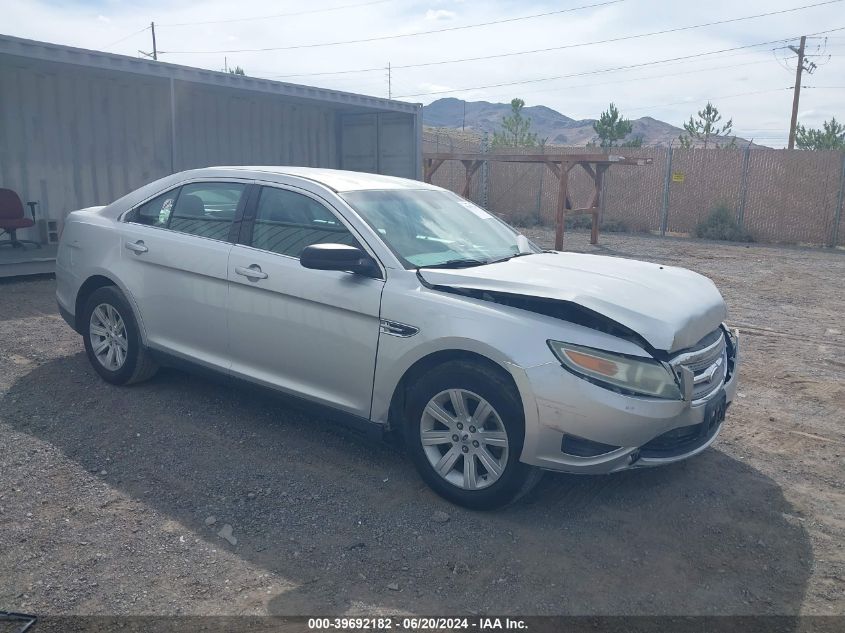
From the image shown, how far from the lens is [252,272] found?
4664 millimetres

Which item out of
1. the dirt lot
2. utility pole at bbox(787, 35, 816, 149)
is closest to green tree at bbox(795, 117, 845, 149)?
utility pole at bbox(787, 35, 816, 149)

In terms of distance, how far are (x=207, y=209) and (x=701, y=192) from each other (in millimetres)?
18477

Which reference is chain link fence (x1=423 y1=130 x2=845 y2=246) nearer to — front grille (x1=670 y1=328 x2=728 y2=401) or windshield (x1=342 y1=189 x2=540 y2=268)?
windshield (x1=342 y1=189 x2=540 y2=268)

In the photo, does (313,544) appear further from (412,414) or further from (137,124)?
(137,124)

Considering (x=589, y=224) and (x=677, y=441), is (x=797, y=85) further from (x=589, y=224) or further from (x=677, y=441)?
(x=677, y=441)

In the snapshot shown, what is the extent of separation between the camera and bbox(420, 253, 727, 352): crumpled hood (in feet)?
12.1

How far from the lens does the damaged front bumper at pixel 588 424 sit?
352cm

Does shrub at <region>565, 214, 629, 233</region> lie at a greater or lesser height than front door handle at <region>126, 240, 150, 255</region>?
lesser

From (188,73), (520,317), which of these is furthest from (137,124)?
(520,317)

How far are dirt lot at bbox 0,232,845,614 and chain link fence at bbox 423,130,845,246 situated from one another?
1560 cm

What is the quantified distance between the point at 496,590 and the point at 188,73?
402 inches

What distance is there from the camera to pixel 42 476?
13.8 feet

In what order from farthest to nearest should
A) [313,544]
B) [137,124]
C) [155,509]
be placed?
[137,124]
[155,509]
[313,544]

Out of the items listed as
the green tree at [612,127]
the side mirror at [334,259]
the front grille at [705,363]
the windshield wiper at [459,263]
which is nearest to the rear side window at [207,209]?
the side mirror at [334,259]
